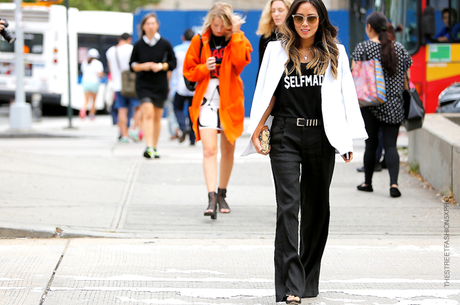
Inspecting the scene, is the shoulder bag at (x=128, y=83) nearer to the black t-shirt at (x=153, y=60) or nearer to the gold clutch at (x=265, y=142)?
the black t-shirt at (x=153, y=60)

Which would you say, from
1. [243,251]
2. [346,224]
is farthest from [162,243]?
[346,224]

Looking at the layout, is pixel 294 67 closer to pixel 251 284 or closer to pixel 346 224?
pixel 251 284

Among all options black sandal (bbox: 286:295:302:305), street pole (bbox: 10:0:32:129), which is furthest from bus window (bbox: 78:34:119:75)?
black sandal (bbox: 286:295:302:305)

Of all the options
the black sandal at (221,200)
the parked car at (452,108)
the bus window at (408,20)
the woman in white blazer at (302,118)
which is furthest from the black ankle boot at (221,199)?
the bus window at (408,20)

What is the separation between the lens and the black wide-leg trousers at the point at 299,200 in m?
3.86

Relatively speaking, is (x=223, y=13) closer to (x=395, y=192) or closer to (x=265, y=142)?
(x=265, y=142)

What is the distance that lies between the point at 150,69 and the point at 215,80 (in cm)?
A: 370

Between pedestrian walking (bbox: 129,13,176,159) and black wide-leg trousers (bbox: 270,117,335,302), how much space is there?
6.01 m

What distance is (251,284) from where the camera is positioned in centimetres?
454

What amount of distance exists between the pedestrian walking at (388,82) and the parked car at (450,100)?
3.41m

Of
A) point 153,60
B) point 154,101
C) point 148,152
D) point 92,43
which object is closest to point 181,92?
point 154,101

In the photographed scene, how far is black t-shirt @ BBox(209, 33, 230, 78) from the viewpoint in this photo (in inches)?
249

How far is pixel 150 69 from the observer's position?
9.90 metres

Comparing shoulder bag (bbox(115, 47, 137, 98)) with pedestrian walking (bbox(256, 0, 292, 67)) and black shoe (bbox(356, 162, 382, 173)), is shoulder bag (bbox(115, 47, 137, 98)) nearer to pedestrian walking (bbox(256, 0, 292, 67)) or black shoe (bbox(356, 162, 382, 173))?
black shoe (bbox(356, 162, 382, 173))
